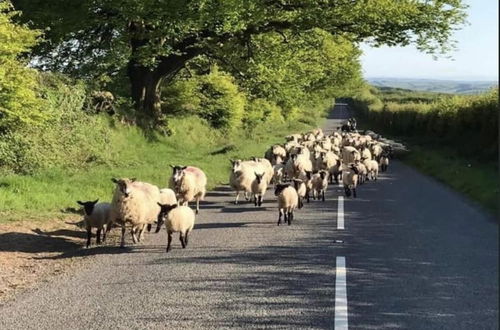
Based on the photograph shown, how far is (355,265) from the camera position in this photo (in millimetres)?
8836

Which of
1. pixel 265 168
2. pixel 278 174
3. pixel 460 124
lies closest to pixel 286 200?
pixel 265 168

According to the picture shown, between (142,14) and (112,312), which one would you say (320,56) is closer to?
(142,14)

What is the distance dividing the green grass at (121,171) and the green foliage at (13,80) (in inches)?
65.5

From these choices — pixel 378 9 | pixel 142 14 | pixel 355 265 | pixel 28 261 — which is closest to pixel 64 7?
pixel 142 14

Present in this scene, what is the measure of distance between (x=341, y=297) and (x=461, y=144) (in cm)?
Answer: 2299

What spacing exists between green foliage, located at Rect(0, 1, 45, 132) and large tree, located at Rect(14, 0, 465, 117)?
7.03 metres

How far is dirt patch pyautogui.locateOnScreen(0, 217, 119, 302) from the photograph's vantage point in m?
8.44

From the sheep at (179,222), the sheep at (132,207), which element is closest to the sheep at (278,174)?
the sheep at (132,207)

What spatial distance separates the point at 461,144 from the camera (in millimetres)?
28016

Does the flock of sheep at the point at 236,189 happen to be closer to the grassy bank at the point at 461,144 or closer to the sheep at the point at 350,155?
the sheep at the point at 350,155

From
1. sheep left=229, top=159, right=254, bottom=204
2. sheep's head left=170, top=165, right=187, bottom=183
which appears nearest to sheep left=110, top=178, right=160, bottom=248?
sheep's head left=170, top=165, right=187, bottom=183

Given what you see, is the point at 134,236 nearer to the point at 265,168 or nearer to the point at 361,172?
the point at 265,168

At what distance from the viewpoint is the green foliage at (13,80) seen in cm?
1405

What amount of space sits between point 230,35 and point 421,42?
9122 mm
